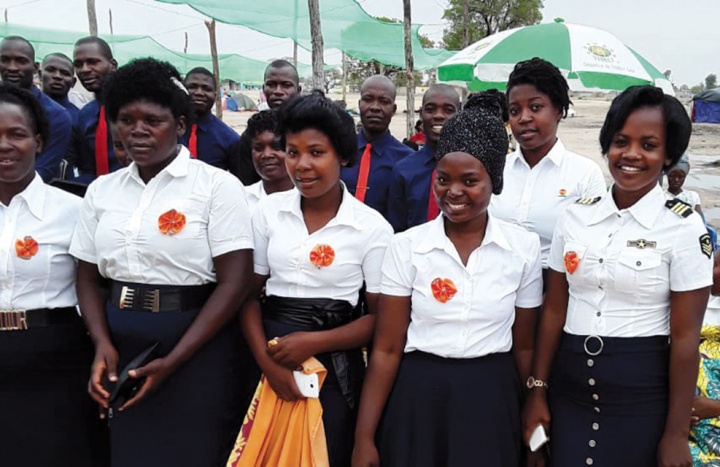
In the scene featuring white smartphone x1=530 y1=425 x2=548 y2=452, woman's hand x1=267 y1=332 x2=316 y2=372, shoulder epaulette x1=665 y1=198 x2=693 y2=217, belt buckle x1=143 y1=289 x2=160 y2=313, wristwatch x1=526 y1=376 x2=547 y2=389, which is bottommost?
white smartphone x1=530 y1=425 x2=548 y2=452

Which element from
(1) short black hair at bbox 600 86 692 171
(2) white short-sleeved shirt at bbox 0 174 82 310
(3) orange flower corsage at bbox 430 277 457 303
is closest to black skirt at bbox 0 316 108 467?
(2) white short-sleeved shirt at bbox 0 174 82 310

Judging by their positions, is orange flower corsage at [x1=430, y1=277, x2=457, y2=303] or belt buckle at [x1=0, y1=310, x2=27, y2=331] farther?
belt buckle at [x1=0, y1=310, x2=27, y2=331]

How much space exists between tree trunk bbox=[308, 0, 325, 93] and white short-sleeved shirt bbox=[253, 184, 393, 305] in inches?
320

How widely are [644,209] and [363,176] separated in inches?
92.0

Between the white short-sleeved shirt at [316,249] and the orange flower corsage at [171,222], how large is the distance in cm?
34

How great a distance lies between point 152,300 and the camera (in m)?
2.32

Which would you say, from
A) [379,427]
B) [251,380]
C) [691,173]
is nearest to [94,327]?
[251,380]

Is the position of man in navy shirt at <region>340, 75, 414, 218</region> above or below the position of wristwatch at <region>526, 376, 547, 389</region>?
above

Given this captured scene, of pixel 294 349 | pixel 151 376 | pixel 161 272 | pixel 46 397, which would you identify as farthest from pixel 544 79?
pixel 46 397

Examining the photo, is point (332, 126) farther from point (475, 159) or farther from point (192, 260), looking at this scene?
point (192, 260)

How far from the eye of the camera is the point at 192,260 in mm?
2324

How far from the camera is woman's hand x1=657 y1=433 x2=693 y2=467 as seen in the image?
6.76 feet

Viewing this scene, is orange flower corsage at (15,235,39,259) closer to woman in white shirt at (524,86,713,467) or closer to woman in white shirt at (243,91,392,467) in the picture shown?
woman in white shirt at (243,91,392,467)

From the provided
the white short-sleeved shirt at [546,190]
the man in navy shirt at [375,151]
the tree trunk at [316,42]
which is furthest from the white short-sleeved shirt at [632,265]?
the tree trunk at [316,42]
